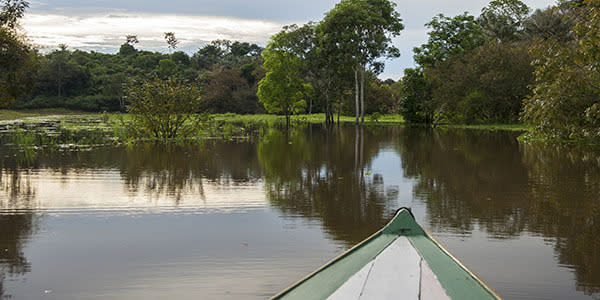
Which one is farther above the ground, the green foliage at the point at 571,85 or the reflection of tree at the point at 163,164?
the green foliage at the point at 571,85

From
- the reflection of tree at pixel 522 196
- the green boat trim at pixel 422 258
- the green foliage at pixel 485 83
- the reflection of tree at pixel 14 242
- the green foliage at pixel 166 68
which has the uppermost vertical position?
the green foliage at pixel 166 68

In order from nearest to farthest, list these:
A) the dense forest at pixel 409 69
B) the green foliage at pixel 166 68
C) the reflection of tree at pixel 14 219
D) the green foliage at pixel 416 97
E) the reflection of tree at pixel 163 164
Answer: the reflection of tree at pixel 14 219, the reflection of tree at pixel 163 164, the dense forest at pixel 409 69, the green foliage at pixel 416 97, the green foliage at pixel 166 68

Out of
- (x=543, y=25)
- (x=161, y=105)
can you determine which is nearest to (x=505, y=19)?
(x=543, y=25)

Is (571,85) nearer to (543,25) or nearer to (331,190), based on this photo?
(331,190)

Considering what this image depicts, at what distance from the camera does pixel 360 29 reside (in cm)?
4381

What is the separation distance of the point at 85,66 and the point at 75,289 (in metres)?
81.0

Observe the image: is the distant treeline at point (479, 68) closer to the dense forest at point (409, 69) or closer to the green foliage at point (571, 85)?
the dense forest at point (409, 69)

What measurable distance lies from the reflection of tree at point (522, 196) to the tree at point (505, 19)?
3643cm

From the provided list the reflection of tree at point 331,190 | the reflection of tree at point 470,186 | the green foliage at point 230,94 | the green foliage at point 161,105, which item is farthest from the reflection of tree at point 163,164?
the green foliage at point 230,94

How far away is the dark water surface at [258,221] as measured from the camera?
17.1 feet

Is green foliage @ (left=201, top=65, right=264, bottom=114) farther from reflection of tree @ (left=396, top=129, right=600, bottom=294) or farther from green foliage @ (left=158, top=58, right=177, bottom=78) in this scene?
reflection of tree @ (left=396, top=129, right=600, bottom=294)

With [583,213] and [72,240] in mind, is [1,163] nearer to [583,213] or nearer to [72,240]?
[72,240]

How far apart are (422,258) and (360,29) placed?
42.2 m

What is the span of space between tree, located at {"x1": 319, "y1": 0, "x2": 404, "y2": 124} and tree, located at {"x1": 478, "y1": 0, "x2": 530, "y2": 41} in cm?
1211
